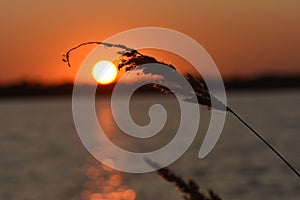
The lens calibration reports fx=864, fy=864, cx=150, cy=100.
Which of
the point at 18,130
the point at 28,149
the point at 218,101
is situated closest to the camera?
the point at 218,101

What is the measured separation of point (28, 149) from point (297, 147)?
15.4m

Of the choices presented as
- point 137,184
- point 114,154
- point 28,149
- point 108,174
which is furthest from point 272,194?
point 28,149

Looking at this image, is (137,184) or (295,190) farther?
(137,184)

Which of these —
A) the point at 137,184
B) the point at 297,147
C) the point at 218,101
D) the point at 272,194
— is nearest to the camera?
the point at 218,101

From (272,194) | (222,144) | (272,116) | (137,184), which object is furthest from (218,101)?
(272,116)

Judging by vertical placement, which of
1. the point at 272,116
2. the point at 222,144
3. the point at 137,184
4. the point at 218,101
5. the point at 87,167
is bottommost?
the point at 272,116

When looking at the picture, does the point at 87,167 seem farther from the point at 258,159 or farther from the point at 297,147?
the point at 297,147

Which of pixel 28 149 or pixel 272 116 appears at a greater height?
pixel 28 149

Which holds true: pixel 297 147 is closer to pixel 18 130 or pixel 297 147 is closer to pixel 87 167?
pixel 87 167

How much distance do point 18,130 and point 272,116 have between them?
22617 millimetres

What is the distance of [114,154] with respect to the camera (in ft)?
148

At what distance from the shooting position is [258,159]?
37.8 m

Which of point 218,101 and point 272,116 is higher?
point 218,101

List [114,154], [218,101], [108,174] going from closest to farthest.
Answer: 1. [218,101]
2. [108,174]
3. [114,154]
